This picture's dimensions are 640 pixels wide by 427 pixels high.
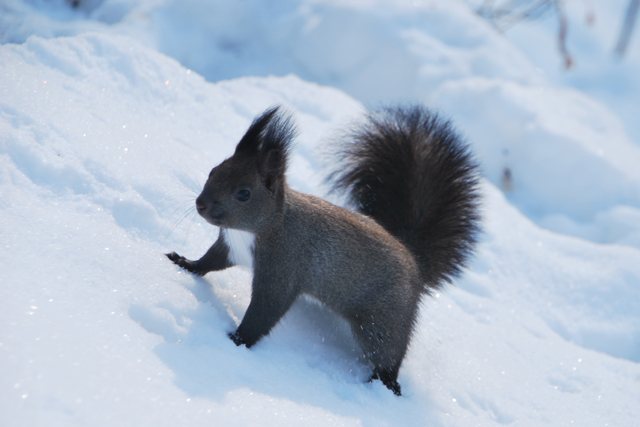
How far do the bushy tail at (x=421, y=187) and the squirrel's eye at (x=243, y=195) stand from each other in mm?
1188

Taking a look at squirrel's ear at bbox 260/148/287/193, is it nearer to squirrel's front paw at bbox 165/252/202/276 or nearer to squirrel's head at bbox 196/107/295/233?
squirrel's head at bbox 196/107/295/233

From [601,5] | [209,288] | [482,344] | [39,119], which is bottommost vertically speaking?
[482,344]

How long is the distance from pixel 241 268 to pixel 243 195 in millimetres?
638

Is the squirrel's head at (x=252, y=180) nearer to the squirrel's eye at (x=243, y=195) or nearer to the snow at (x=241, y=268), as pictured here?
the squirrel's eye at (x=243, y=195)

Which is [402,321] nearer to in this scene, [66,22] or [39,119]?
[39,119]

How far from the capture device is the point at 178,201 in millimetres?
3240

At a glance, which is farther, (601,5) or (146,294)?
(601,5)

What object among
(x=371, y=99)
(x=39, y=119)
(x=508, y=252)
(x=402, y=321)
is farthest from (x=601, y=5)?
(x=39, y=119)

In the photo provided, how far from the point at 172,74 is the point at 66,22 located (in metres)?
1.99

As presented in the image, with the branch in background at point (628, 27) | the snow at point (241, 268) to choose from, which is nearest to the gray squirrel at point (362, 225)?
the snow at point (241, 268)

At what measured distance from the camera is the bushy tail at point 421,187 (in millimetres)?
3537

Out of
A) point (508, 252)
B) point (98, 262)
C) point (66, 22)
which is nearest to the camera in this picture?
point (98, 262)

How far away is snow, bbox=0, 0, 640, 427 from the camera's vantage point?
2.08 meters

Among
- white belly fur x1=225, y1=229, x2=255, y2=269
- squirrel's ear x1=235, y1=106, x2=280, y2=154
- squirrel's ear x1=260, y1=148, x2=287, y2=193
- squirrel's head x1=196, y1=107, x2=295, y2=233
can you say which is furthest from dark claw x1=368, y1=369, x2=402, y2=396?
squirrel's ear x1=235, y1=106, x2=280, y2=154
